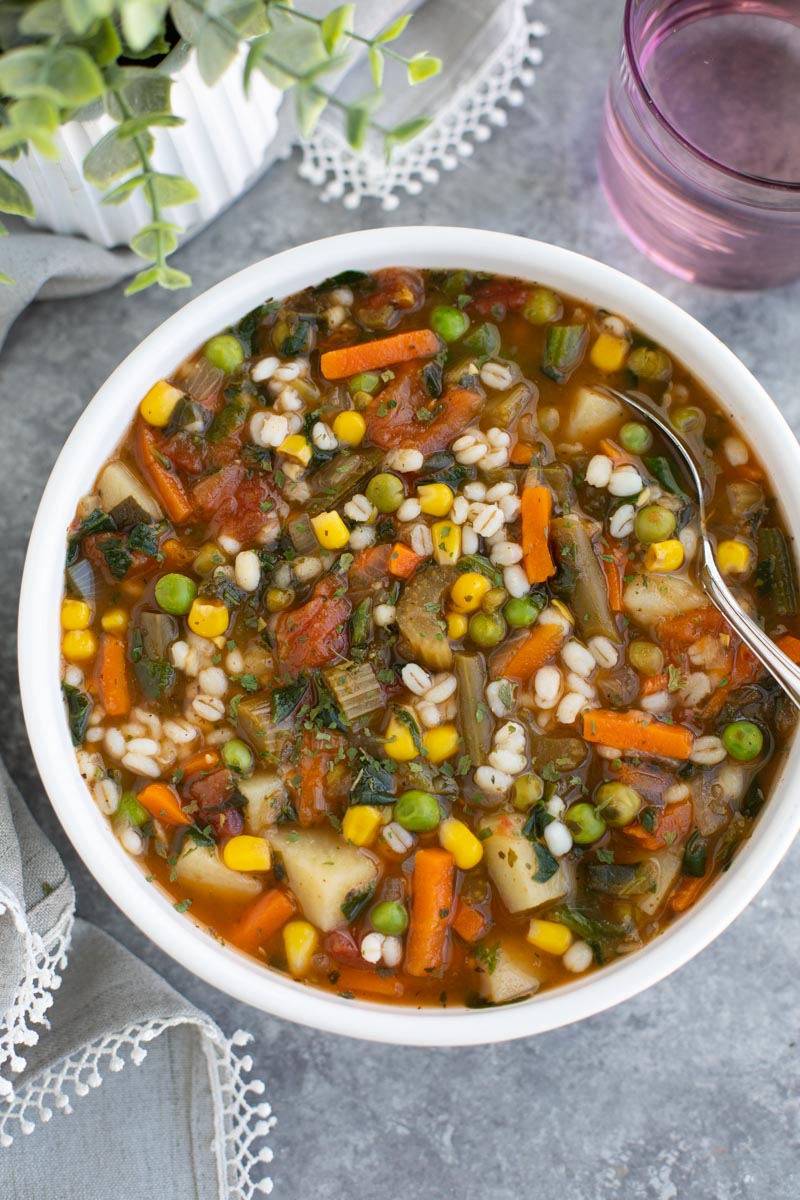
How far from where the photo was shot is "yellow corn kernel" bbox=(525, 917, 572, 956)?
3242 millimetres

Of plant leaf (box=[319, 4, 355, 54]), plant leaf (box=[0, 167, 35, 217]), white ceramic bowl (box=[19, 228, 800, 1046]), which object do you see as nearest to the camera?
plant leaf (box=[319, 4, 355, 54])

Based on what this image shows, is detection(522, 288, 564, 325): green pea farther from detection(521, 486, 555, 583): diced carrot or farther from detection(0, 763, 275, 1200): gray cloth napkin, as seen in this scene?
detection(0, 763, 275, 1200): gray cloth napkin

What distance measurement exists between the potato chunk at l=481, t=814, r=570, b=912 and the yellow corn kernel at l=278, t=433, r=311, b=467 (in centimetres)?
120

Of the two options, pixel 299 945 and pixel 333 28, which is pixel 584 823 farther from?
pixel 333 28

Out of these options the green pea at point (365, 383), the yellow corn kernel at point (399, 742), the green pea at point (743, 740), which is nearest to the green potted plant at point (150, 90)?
the green pea at point (365, 383)

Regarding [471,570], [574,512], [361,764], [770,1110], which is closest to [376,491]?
[471,570]

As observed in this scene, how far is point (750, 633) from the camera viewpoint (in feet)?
10.5

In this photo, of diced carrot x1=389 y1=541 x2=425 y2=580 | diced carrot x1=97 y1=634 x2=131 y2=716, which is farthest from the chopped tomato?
diced carrot x1=97 y1=634 x2=131 y2=716

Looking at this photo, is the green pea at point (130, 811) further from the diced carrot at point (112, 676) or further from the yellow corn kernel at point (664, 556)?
the yellow corn kernel at point (664, 556)

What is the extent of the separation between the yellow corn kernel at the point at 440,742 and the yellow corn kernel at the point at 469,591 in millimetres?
353

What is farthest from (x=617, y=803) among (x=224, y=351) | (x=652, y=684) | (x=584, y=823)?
(x=224, y=351)

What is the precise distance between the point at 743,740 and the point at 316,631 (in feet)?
4.16

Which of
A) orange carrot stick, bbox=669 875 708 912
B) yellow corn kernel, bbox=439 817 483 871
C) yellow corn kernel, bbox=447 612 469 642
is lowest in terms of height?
orange carrot stick, bbox=669 875 708 912

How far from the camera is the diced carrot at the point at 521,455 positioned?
3.31m
